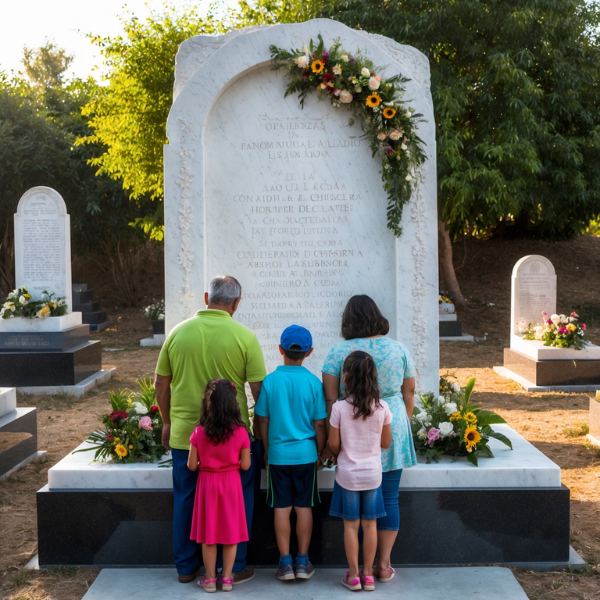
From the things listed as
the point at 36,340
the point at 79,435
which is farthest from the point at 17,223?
the point at 79,435

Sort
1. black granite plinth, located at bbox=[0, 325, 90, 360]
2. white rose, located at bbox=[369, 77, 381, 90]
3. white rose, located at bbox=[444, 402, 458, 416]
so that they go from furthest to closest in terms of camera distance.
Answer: black granite plinth, located at bbox=[0, 325, 90, 360]
white rose, located at bbox=[369, 77, 381, 90]
white rose, located at bbox=[444, 402, 458, 416]

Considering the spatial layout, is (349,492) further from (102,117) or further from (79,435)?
(102,117)

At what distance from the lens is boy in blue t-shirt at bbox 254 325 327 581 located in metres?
3.72

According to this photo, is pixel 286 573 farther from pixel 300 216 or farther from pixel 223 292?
pixel 300 216

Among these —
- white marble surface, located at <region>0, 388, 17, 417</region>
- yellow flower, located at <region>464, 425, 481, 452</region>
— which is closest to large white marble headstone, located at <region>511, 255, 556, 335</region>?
yellow flower, located at <region>464, 425, 481, 452</region>

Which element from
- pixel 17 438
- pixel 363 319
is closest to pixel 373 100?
pixel 363 319

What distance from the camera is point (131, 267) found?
2198cm

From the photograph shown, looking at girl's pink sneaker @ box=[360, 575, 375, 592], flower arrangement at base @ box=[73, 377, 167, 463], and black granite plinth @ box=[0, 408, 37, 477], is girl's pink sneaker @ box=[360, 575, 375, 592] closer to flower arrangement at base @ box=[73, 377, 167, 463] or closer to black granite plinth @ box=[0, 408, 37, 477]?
flower arrangement at base @ box=[73, 377, 167, 463]

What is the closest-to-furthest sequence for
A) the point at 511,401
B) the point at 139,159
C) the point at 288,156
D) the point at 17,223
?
the point at 288,156, the point at 511,401, the point at 17,223, the point at 139,159

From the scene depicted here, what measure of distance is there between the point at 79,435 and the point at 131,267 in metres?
14.9

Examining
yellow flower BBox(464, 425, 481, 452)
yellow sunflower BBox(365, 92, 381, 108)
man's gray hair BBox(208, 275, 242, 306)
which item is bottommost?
yellow flower BBox(464, 425, 481, 452)

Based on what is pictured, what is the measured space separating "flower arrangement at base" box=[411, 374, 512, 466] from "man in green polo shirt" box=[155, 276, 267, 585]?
4.10ft

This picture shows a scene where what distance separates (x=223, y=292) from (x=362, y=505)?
4.67 ft

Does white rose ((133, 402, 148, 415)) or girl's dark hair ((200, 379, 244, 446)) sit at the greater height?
girl's dark hair ((200, 379, 244, 446))
